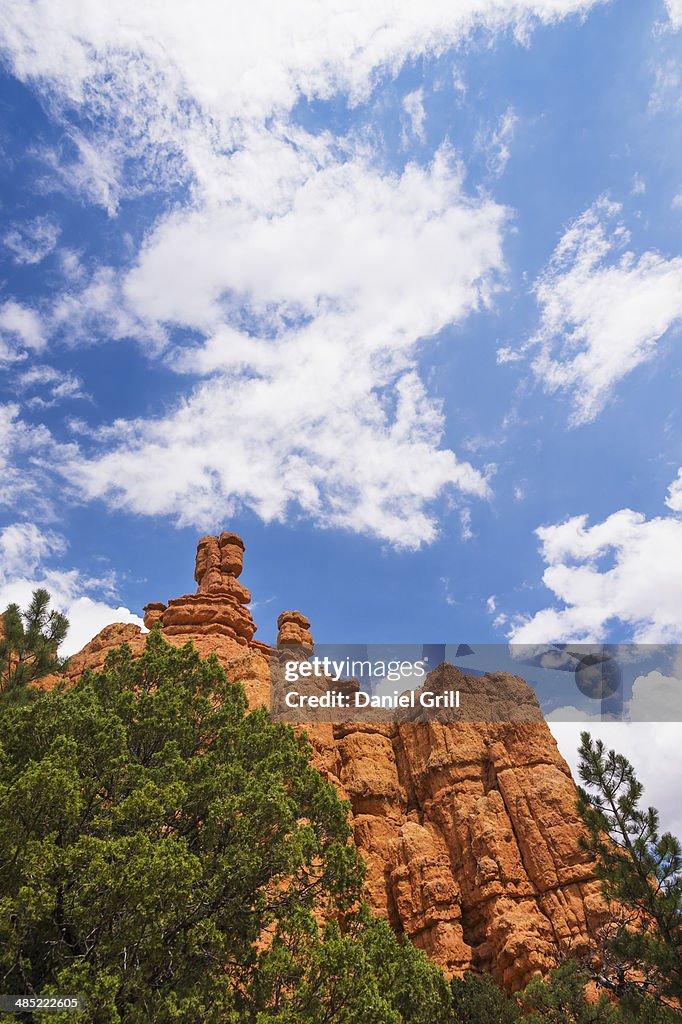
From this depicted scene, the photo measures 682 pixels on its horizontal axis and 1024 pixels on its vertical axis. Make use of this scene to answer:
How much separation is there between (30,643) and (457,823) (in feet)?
84.9

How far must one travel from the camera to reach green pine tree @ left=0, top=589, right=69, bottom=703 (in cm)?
2100

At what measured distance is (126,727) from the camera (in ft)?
48.8

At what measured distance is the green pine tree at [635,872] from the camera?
1491 centimetres

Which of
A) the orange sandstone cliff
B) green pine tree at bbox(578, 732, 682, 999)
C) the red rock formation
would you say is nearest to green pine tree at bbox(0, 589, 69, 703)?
the orange sandstone cliff

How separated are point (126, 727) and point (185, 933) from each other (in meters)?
4.84

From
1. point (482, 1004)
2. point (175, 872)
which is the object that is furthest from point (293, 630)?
point (175, 872)

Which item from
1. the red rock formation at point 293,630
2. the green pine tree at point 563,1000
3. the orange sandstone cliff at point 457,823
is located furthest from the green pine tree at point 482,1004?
the red rock formation at point 293,630

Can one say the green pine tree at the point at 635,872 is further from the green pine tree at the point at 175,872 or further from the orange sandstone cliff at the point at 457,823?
the orange sandstone cliff at the point at 457,823

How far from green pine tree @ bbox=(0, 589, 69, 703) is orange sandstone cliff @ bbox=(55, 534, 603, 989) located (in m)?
4.05

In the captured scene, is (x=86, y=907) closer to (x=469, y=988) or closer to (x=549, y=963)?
(x=469, y=988)

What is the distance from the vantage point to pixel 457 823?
34531 mm

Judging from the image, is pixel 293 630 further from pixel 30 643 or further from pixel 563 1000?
pixel 563 1000

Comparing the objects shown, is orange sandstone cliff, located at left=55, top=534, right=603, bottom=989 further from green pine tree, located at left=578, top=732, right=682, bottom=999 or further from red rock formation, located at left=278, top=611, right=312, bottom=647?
green pine tree, located at left=578, top=732, right=682, bottom=999

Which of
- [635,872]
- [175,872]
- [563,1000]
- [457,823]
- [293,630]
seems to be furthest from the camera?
[293,630]
